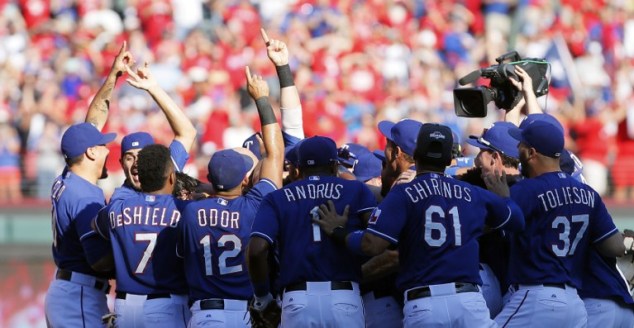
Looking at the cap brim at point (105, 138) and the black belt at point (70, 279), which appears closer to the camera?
the black belt at point (70, 279)

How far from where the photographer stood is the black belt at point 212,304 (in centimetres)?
796

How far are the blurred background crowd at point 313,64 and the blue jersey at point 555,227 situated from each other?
963 cm

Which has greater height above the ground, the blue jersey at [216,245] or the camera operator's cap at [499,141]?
the camera operator's cap at [499,141]

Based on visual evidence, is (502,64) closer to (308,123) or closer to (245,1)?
(308,123)

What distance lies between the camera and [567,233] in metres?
7.90

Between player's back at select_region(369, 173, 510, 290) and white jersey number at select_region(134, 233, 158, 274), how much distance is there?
5.12 ft

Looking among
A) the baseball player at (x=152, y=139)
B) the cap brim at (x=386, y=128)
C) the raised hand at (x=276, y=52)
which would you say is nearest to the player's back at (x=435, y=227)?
the cap brim at (x=386, y=128)

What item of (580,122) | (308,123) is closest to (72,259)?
(308,123)

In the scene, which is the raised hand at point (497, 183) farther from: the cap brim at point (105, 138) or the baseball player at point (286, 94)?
the cap brim at point (105, 138)

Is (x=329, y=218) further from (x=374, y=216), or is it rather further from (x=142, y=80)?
(x=142, y=80)

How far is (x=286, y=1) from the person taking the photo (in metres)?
21.2

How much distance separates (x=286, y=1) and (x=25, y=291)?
26.8 feet

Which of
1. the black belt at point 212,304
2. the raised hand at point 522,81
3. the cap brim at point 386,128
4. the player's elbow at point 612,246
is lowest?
the black belt at point 212,304

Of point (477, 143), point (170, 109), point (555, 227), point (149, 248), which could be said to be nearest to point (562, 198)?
point (555, 227)
